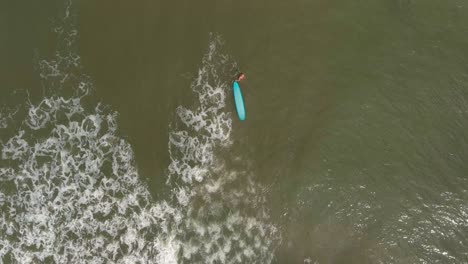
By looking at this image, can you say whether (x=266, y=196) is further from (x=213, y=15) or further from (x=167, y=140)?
(x=213, y=15)

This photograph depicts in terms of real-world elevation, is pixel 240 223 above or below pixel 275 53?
below

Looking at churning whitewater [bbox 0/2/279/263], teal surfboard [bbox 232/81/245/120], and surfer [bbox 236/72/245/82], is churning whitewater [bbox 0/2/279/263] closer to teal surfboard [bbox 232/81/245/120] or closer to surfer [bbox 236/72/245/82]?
surfer [bbox 236/72/245/82]

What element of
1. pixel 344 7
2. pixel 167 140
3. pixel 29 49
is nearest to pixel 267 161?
pixel 167 140

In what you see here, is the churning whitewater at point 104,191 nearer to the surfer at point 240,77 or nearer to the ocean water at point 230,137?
the ocean water at point 230,137

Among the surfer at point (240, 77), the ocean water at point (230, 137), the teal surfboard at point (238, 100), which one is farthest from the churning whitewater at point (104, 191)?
the teal surfboard at point (238, 100)

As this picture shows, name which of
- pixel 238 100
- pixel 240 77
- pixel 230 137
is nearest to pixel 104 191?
pixel 230 137

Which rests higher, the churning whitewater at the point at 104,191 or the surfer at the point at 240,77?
the surfer at the point at 240,77
